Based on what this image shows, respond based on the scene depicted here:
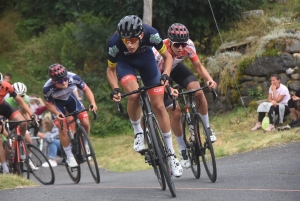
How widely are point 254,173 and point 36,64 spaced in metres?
18.3

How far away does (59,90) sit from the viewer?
44.5ft

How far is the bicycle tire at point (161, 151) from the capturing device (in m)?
9.03

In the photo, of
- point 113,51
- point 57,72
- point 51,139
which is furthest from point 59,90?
point 51,139

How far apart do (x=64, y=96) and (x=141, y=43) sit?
163 inches

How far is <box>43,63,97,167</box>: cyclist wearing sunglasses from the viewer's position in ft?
43.4

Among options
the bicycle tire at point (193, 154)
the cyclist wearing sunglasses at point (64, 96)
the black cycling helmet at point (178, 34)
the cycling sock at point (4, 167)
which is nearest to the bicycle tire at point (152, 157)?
the bicycle tire at point (193, 154)

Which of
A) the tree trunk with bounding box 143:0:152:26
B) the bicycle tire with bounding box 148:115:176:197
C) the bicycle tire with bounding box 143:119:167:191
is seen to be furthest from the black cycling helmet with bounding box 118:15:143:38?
the tree trunk with bounding box 143:0:152:26

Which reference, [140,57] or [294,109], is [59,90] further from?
[294,109]

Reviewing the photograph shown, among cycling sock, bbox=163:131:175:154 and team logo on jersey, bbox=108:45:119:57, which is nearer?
team logo on jersey, bbox=108:45:119:57

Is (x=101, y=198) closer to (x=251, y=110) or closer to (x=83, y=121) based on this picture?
(x=83, y=121)

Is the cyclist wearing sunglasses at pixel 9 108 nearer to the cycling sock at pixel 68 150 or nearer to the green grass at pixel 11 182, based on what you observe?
the cycling sock at pixel 68 150

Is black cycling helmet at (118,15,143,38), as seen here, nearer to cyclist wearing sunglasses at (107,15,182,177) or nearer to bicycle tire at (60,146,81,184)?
cyclist wearing sunglasses at (107,15,182,177)

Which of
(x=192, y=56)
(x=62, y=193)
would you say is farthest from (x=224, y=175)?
(x=62, y=193)

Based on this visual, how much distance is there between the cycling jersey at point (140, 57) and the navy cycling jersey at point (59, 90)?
11.7 feet
